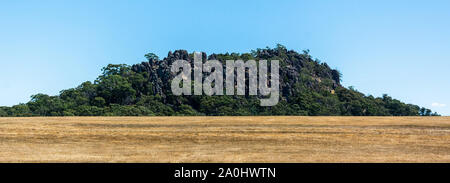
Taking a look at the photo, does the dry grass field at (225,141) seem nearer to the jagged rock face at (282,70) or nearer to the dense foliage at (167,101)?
the dense foliage at (167,101)

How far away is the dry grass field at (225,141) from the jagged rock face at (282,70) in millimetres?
95533

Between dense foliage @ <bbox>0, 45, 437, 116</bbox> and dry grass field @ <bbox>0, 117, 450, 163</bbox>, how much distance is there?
2414 inches

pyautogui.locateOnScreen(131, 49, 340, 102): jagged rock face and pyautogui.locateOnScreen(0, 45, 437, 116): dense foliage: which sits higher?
pyautogui.locateOnScreen(131, 49, 340, 102): jagged rock face

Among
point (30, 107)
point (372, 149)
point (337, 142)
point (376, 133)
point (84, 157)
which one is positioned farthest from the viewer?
point (30, 107)

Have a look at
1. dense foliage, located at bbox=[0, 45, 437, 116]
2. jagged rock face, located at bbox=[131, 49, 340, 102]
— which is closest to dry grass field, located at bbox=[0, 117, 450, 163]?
dense foliage, located at bbox=[0, 45, 437, 116]

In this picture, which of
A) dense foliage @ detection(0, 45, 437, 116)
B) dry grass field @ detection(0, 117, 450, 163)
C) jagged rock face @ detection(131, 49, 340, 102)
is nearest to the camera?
dry grass field @ detection(0, 117, 450, 163)

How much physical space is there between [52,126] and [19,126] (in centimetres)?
190

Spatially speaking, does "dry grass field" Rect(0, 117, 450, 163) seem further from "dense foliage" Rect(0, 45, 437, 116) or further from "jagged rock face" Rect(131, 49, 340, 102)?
"jagged rock face" Rect(131, 49, 340, 102)

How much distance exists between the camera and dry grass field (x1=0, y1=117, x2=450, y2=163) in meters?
18.2

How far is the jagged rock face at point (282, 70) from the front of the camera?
129738 mm

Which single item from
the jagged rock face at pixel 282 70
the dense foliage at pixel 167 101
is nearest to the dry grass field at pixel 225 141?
the dense foliage at pixel 167 101

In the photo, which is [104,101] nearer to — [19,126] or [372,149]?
[19,126]
